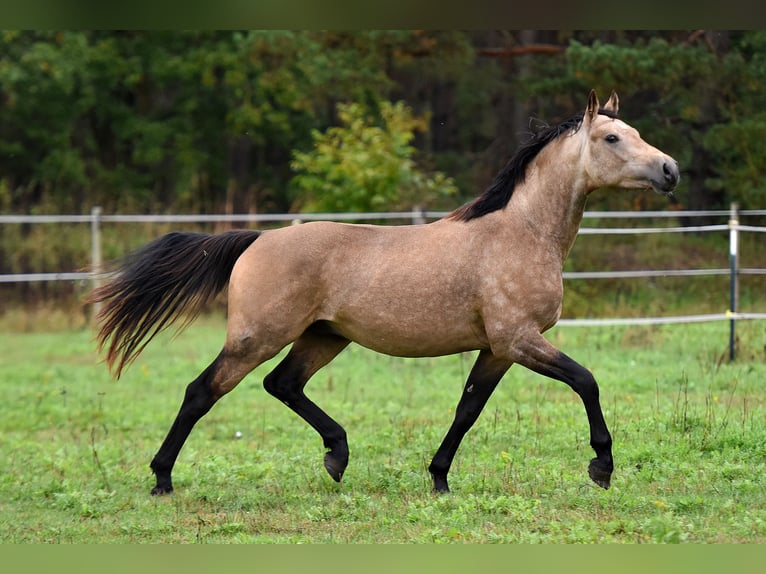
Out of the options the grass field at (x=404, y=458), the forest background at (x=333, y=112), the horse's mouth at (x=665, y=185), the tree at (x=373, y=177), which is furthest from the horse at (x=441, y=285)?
the tree at (x=373, y=177)

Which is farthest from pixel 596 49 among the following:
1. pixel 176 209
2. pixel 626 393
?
pixel 176 209

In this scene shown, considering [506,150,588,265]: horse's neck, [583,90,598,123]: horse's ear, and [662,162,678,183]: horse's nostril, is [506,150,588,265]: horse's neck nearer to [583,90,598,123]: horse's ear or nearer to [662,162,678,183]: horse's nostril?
[583,90,598,123]: horse's ear

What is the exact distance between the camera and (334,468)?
6301 millimetres

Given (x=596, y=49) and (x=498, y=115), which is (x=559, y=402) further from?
(x=498, y=115)

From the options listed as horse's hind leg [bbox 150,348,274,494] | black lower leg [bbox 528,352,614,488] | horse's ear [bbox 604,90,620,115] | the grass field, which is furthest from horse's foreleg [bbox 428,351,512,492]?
horse's ear [bbox 604,90,620,115]

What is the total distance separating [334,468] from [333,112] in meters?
22.3

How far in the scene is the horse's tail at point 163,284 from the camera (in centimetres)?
652

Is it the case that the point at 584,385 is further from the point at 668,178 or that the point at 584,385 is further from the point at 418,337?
the point at 668,178

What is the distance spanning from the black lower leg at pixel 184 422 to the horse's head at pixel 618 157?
2.59 m

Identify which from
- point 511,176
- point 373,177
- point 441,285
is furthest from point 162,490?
point 373,177

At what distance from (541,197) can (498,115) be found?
17.9 m

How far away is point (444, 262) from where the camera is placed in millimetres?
5941

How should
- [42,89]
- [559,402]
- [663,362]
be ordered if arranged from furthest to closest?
[42,89] < [663,362] < [559,402]

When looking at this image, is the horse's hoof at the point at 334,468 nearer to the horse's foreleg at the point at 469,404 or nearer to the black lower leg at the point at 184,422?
the horse's foreleg at the point at 469,404
